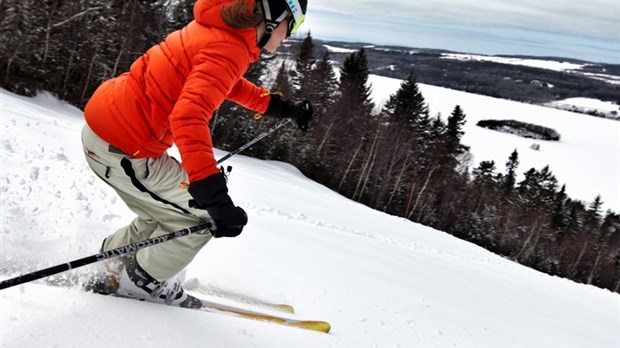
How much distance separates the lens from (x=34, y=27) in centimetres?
2727

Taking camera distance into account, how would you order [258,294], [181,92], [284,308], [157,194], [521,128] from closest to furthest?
[181,92]
[157,194]
[284,308]
[258,294]
[521,128]

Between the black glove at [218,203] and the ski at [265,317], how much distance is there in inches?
39.3

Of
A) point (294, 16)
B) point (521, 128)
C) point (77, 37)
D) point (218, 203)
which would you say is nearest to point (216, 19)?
point (294, 16)

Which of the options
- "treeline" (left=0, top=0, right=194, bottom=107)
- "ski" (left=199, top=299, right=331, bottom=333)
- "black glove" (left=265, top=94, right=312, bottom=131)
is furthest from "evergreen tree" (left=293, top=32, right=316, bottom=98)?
"ski" (left=199, top=299, right=331, bottom=333)

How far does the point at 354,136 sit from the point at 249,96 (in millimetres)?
39953

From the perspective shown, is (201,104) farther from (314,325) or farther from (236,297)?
(236,297)

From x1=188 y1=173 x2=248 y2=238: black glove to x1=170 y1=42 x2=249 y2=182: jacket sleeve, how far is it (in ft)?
0.13

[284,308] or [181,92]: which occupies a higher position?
[181,92]

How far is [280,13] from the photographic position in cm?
264

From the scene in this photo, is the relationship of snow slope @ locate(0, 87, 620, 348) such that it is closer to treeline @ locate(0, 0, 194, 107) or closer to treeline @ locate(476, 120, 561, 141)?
treeline @ locate(0, 0, 194, 107)

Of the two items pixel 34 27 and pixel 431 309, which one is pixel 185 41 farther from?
pixel 34 27

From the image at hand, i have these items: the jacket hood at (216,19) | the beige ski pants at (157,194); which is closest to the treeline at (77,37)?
the beige ski pants at (157,194)

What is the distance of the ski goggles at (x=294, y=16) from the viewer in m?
2.68

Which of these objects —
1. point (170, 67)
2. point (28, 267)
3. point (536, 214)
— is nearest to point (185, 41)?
point (170, 67)
